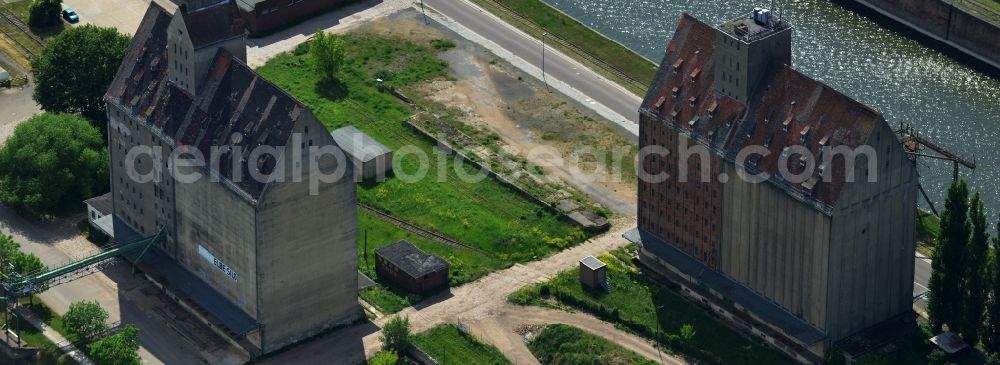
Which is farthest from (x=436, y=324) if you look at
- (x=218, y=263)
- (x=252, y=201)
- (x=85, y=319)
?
(x=85, y=319)

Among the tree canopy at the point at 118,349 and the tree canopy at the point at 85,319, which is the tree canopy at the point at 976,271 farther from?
the tree canopy at the point at 85,319

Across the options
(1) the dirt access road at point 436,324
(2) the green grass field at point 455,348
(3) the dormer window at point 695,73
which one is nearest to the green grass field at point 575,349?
(1) the dirt access road at point 436,324

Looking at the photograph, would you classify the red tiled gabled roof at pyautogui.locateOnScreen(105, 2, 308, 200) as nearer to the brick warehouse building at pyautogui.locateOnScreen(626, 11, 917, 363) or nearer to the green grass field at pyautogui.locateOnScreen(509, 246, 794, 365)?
the green grass field at pyautogui.locateOnScreen(509, 246, 794, 365)

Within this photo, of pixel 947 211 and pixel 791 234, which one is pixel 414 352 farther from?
pixel 947 211

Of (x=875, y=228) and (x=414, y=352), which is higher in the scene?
(x=875, y=228)

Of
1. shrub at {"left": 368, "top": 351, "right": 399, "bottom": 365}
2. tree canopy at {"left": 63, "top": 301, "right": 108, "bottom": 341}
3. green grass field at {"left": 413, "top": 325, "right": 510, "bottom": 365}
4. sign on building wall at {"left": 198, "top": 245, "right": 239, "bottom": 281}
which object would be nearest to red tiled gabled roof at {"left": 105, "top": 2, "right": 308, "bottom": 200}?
sign on building wall at {"left": 198, "top": 245, "right": 239, "bottom": 281}

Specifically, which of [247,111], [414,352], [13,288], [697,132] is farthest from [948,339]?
[13,288]

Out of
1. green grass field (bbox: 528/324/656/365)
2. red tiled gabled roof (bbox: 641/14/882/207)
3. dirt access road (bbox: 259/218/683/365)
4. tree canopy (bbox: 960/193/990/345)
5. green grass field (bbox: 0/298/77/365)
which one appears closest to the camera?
red tiled gabled roof (bbox: 641/14/882/207)
